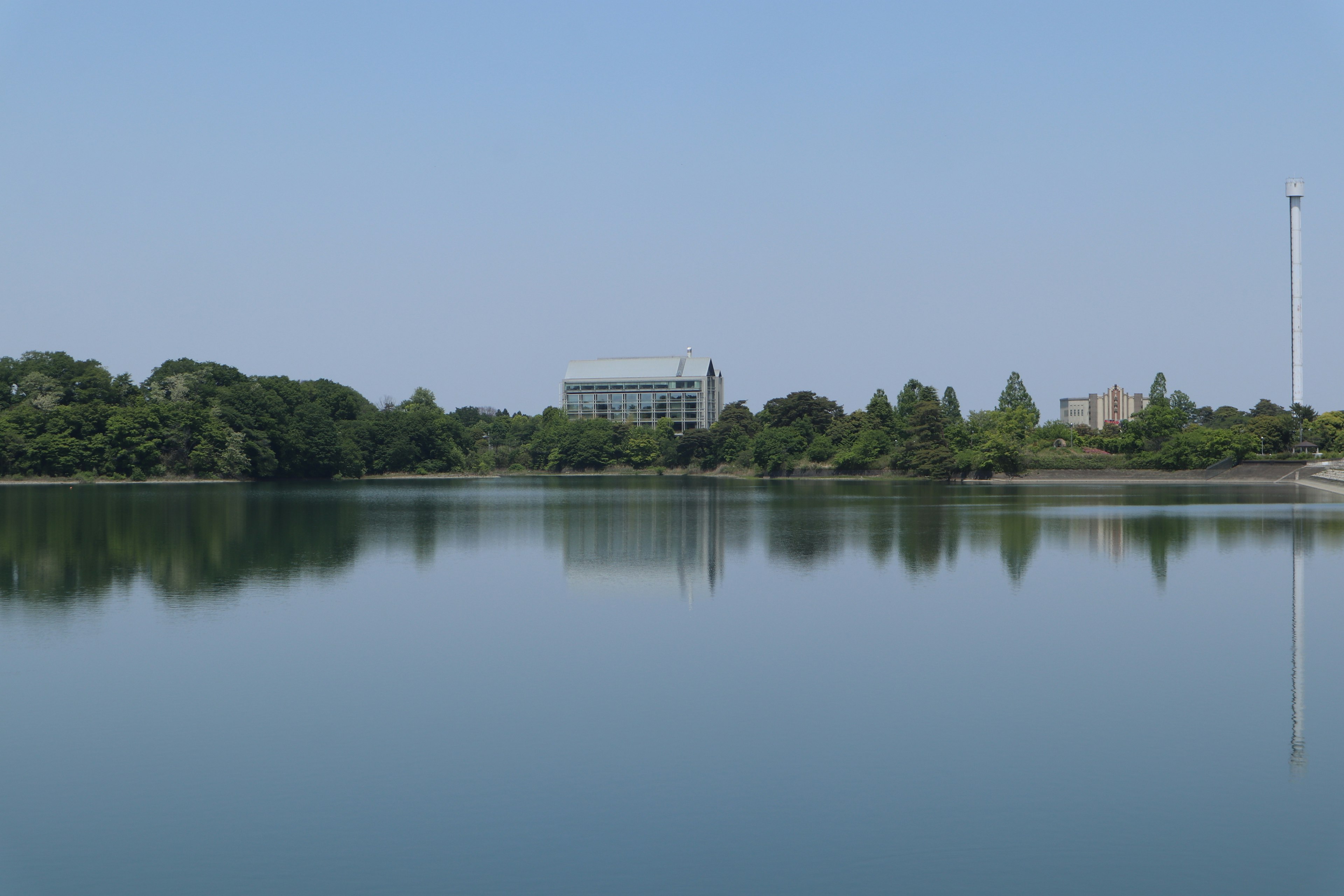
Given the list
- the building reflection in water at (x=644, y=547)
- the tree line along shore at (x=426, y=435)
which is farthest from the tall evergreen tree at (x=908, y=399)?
the building reflection in water at (x=644, y=547)

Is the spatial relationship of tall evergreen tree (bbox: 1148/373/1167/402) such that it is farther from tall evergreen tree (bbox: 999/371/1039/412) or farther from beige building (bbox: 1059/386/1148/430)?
beige building (bbox: 1059/386/1148/430)

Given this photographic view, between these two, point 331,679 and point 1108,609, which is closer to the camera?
point 331,679

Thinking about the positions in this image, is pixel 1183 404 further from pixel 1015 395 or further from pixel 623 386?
pixel 623 386

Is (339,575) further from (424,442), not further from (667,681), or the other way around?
(424,442)

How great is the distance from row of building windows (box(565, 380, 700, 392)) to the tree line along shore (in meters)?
25.6

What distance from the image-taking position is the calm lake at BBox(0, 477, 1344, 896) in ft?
20.6

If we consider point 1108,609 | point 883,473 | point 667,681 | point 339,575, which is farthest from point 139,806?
point 883,473

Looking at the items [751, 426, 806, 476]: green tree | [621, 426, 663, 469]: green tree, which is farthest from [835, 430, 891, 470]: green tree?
[621, 426, 663, 469]: green tree

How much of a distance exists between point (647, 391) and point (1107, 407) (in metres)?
73.3

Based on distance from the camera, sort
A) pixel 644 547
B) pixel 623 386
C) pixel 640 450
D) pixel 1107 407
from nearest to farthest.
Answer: pixel 644 547 → pixel 640 450 → pixel 623 386 → pixel 1107 407

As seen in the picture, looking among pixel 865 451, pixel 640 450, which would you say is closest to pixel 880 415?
pixel 865 451

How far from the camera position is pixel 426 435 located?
279ft

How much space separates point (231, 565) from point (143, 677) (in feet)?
30.7

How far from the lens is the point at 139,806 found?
7062 millimetres
